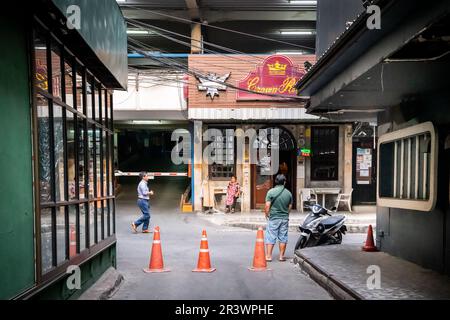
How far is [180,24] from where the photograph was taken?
69.7 feet

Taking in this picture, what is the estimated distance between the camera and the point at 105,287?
20.0 feet

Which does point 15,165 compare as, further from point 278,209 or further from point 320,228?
point 320,228

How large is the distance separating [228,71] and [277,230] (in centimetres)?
987

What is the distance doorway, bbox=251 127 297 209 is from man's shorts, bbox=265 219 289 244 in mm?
8947

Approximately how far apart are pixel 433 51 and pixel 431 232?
3118 millimetres

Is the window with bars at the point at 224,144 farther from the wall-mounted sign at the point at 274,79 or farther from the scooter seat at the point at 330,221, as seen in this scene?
the scooter seat at the point at 330,221

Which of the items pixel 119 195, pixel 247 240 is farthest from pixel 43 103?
pixel 119 195

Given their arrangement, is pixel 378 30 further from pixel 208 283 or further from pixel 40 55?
pixel 208 283

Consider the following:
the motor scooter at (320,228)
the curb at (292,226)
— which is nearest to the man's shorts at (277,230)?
the motor scooter at (320,228)

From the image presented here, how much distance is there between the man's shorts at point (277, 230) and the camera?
877 cm

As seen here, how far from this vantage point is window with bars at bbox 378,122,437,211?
5.91 metres

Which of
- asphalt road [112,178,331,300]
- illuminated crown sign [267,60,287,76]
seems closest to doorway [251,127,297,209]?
illuminated crown sign [267,60,287,76]

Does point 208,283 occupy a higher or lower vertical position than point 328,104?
lower

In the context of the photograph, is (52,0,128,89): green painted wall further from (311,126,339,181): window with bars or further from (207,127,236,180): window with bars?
(311,126,339,181): window with bars
